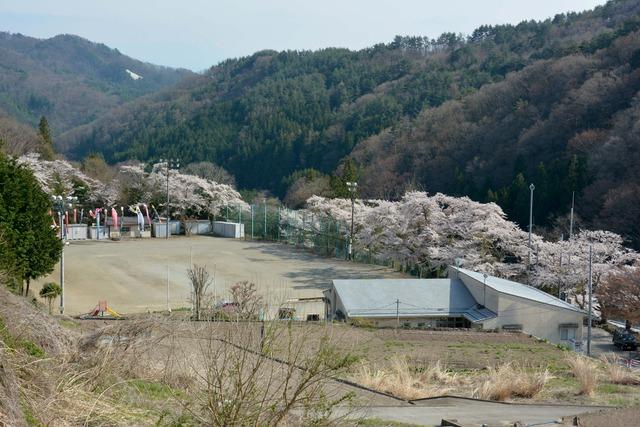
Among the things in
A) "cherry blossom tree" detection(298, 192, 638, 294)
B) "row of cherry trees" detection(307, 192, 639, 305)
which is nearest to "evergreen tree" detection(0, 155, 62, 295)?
"cherry blossom tree" detection(298, 192, 638, 294)

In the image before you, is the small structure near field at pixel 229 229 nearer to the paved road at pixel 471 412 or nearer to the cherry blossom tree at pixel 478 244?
the cherry blossom tree at pixel 478 244

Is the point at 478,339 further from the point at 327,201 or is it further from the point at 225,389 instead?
the point at 327,201

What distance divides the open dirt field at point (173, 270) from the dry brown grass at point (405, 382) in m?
11.0

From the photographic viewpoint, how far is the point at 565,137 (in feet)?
179

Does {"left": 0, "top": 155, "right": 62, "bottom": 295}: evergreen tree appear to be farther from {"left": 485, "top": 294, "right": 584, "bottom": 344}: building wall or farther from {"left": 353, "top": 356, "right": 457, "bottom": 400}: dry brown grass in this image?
{"left": 485, "top": 294, "right": 584, "bottom": 344}: building wall

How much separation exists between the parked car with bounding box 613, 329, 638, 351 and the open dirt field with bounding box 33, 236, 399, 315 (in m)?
10.7

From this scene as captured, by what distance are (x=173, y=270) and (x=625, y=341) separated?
1972 centimetres

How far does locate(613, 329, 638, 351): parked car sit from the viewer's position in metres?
21.8

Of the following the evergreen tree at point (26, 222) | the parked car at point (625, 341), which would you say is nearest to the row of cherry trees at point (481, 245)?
the parked car at point (625, 341)

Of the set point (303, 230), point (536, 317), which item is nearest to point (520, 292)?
point (536, 317)

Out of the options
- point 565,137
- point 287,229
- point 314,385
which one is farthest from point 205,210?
point 314,385

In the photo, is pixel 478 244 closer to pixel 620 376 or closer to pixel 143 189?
pixel 620 376

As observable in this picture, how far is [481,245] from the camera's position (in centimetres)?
3250

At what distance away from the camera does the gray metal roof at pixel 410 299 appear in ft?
68.3
